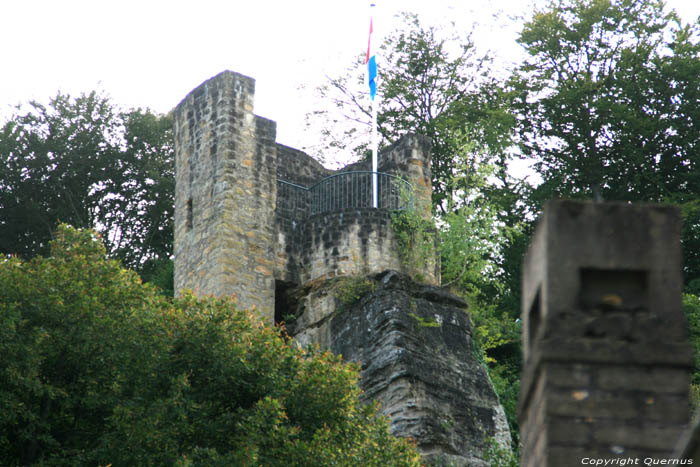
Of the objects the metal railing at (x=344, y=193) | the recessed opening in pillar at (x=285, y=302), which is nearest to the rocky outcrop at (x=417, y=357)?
the recessed opening in pillar at (x=285, y=302)

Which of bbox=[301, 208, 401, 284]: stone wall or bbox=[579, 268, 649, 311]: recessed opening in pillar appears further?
bbox=[301, 208, 401, 284]: stone wall

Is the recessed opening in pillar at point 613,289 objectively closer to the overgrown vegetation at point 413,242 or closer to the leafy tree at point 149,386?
the leafy tree at point 149,386

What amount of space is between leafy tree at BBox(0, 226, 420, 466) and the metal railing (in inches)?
357

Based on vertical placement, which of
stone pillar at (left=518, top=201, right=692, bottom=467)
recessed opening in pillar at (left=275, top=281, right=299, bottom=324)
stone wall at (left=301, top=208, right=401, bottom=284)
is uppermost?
stone wall at (left=301, top=208, right=401, bottom=284)

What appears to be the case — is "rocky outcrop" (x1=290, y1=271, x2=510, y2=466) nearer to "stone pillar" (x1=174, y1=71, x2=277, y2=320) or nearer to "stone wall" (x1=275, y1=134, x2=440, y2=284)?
"stone wall" (x1=275, y1=134, x2=440, y2=284)

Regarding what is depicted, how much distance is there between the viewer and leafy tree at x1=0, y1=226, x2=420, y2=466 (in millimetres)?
16078

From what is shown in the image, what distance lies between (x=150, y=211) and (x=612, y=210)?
1293 inches

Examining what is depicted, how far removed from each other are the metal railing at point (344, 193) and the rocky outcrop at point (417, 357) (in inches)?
86.6

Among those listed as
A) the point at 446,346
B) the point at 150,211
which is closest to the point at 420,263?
the point at 446,346

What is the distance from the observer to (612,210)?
7.46 metres

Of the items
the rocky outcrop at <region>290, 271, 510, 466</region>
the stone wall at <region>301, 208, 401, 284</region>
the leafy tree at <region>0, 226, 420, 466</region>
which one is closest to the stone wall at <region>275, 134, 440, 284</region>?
the stone wall at <region>301, 208, 401, 284</region>

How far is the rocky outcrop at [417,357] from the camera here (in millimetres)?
22750

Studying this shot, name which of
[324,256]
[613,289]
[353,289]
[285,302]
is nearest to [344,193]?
[324,256]

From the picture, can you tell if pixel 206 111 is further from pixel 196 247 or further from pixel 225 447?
pixel 225 447
